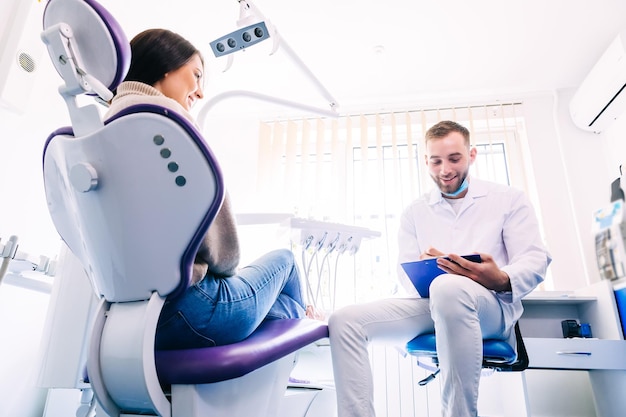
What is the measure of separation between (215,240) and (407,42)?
2.28 metres

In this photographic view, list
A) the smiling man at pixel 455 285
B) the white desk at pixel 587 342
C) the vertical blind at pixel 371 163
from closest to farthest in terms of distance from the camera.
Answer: the smiling man at pixel 455 285 → the white desk at pixel 587 342 → the vertical blind at pixel 371 163

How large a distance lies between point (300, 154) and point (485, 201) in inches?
74.0

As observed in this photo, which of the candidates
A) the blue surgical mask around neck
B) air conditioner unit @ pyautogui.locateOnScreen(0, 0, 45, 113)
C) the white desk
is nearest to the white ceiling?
air conditioner unit @ pyautogui.locateOnScreen(0, 0, 45, 113)

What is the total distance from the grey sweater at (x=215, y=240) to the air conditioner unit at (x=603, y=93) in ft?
8.24

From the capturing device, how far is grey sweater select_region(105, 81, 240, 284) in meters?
0.77

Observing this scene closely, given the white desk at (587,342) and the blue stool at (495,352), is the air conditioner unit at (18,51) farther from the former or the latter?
the white desk at (587,342)

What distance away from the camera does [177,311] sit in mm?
769

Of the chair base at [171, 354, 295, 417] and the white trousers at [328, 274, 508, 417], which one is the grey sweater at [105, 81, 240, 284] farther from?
the white trousers at [328, 274, 508, 417]

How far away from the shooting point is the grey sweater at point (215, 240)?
772 mm

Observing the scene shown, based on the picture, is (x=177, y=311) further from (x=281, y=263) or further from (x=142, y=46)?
(x=142, y=46)

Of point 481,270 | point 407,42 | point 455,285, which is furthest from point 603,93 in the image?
point 455,285

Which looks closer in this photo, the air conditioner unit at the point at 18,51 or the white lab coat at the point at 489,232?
the white lab coat at the point at 489,232

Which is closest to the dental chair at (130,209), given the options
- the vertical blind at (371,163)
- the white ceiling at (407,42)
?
the white ceiling at (407,42)

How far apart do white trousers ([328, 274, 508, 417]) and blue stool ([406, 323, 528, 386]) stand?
52mm
